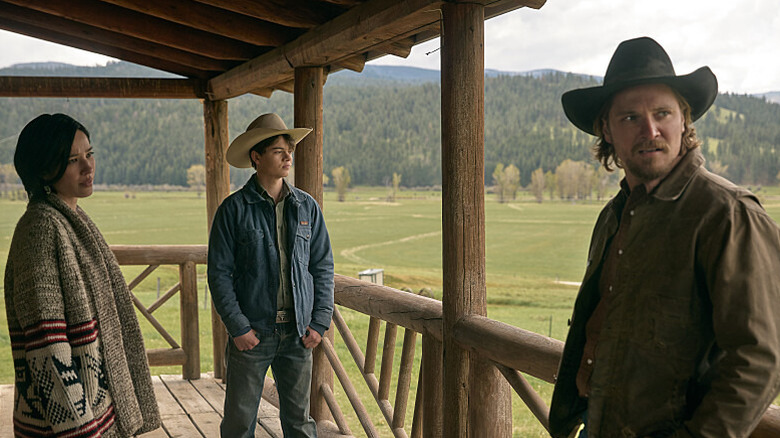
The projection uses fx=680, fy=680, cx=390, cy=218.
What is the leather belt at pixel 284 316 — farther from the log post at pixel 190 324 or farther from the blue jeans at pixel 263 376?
the log post at pixel 190 324

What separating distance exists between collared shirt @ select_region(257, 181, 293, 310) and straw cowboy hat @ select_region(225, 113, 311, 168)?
19 centimetres

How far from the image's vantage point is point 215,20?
3.58 metres

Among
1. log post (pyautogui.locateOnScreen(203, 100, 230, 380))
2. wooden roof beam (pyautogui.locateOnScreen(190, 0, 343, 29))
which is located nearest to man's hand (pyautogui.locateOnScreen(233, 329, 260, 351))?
wooden roof beam (pyautogui.locateOnScreen(190, 0, 343, 29))

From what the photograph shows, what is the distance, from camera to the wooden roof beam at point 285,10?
10.6ft

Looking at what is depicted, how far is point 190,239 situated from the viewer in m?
44.0

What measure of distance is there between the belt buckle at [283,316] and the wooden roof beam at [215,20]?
1634mm

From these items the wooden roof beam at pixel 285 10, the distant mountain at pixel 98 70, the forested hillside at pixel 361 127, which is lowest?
the wooden roof beam at pixel 285 10

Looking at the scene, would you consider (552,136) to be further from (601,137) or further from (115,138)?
(601,137)

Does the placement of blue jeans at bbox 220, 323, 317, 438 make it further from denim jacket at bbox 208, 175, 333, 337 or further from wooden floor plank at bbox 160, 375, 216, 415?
wooden floor plank at bbox 160, 375, 216, 415

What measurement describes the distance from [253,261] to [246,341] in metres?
0.32

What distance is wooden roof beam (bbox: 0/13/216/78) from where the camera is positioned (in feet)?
13.3

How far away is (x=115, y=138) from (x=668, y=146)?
149 feet

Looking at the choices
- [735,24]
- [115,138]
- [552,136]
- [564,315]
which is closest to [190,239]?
[115,138]

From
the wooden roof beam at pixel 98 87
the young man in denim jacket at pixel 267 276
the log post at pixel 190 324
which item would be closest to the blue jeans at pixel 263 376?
the young man in denim jacket at pixel 267 276
